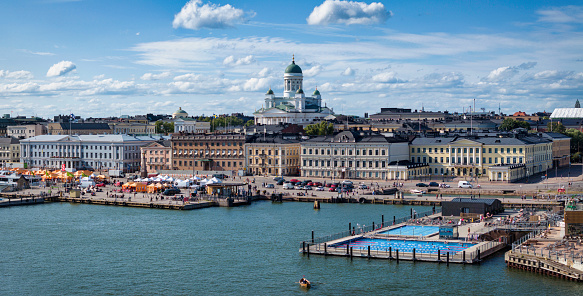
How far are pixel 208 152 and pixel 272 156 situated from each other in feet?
30.7

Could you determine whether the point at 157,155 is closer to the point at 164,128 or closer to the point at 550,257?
the point at 164,128

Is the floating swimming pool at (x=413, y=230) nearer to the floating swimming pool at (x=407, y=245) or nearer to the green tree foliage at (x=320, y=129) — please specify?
the floating swimming pool at (x=407, y=245)

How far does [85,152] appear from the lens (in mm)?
114125

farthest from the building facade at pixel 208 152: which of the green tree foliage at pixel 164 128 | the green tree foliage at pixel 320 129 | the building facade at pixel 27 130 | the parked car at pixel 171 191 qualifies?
the green tree foliage at pixel 164 128

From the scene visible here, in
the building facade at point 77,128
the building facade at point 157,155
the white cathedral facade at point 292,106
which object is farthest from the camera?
the white cathedral facade at point 292,106

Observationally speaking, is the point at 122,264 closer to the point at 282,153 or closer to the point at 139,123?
the point at 282,153

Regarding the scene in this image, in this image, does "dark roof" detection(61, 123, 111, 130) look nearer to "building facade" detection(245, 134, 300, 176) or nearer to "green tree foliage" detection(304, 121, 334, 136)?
"green tree foliage" detection(304, 121, 334, 136)

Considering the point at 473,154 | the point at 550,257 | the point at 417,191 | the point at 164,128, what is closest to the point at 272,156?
the point at 473,154

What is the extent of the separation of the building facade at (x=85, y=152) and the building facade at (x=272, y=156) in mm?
19377

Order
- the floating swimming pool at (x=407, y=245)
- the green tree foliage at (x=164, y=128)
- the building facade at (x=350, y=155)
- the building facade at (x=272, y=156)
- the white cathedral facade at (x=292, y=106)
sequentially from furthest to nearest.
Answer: the green tree foliage at (x=164, y=128)
the white cathedral facade at (x=292, y=106)
the building facade at (x=272, y=156)
the building facade at (x=350, y=155)
the floating swimming pool at (x=407, y=245)

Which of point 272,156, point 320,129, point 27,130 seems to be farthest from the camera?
point 27,130

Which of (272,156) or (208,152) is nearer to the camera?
(272,156)

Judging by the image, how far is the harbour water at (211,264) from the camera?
38.9 metres

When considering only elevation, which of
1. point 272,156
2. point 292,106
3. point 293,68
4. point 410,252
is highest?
point 293,68
